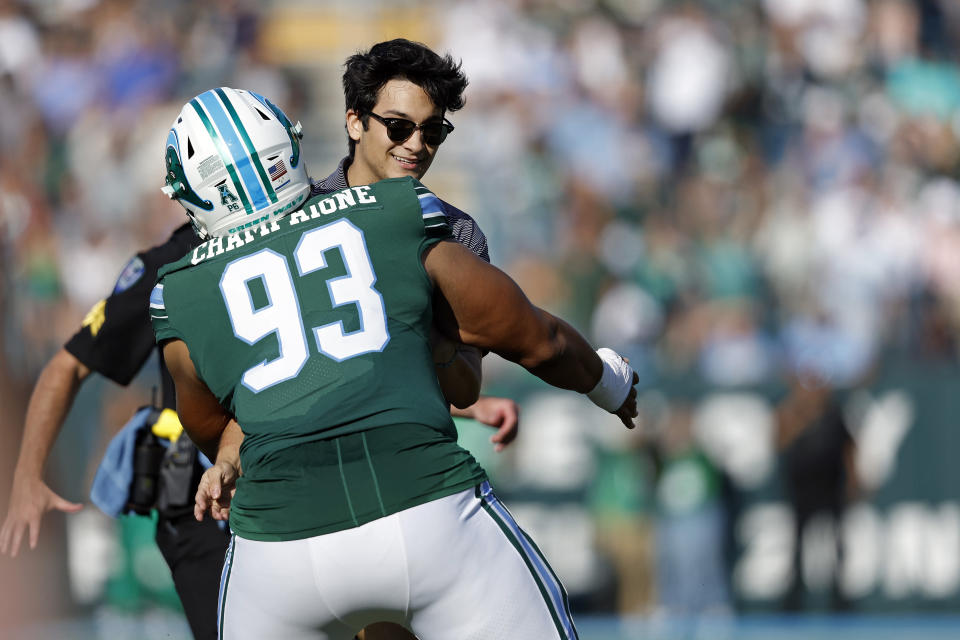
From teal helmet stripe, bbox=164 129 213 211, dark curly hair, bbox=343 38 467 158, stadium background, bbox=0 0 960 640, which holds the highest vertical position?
dark curly hair, bbox=343 38 467 158

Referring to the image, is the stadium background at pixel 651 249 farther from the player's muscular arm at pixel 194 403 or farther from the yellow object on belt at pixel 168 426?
the player's muscular arm at pixel 194 403

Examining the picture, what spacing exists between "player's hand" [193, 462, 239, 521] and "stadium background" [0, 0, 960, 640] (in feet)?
12.6

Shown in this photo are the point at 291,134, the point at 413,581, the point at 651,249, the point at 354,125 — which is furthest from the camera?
the point at 651,249

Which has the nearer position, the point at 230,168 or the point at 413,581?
the point at 413,581

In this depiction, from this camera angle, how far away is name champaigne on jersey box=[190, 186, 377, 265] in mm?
3385

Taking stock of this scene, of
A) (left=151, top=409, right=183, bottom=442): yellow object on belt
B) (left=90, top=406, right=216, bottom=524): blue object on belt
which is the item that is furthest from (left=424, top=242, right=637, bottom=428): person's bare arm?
(left=90, top=406, right=216, bottom=524): blue object on belt

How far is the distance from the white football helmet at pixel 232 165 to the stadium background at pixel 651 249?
12.7 ft

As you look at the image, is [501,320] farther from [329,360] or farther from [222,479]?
[222,479]

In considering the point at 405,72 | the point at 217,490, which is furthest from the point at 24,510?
the point at 405,72

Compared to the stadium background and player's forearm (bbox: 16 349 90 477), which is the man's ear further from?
the stadium background

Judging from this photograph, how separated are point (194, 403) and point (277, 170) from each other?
655mm

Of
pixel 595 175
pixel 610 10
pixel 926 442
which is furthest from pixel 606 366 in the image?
pixel 610 10

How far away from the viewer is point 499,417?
486cm

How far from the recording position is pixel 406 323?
10.9ft
